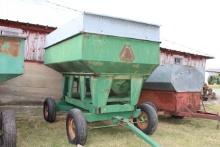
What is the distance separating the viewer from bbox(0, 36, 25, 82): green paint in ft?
16.9

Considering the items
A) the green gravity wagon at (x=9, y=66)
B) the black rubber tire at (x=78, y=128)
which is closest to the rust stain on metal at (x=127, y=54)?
the black rubber tire at (x=78, y=128)

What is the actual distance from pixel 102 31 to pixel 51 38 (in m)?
2.82

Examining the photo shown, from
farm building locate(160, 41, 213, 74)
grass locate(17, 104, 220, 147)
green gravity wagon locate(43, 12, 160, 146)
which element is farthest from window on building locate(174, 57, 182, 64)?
green gravity wagon locate(43, 12, 160, 146)

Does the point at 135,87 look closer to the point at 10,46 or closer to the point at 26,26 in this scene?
the point at 10,46

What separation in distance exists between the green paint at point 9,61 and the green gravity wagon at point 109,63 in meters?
1.33

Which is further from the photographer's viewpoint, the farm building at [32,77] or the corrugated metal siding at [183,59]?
the corrugated metal siding at [183,59]

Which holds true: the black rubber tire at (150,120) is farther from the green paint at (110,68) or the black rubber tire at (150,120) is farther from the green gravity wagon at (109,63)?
the green paint at (110,68)

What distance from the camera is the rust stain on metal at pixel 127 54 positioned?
6.63 meters

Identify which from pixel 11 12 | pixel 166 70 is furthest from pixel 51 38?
pixel 166 70

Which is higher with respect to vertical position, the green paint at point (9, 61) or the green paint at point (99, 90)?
the green paint at point (9, 61)

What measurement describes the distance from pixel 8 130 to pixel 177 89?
5.55m

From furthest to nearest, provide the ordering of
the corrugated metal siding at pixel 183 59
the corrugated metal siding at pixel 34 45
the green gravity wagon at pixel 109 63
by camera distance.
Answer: the corrugated metal siding at pixel 183 59
the corrugated metal siding at pixel 34 45
the green gravity wagon at pixel 109 63

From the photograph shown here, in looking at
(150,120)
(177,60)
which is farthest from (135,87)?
(177,60)

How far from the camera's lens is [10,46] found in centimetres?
522
